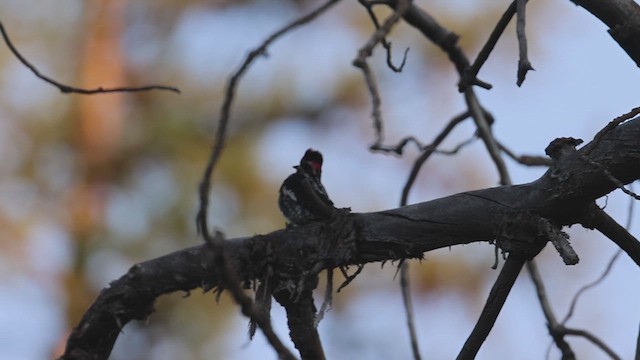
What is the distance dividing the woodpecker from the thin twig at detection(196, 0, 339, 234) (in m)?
0.67

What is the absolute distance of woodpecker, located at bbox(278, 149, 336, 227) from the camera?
6.10 ft

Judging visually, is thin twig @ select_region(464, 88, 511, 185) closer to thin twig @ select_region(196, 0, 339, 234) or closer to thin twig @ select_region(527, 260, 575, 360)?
thin twig @ select_region(527, 260, 575, 360)

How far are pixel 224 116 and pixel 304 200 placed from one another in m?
0.85

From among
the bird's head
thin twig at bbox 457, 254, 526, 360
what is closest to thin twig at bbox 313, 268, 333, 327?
thin twig at bbox 457, 254, 526, 360

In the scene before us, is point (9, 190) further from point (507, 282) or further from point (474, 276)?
point (507, 282)

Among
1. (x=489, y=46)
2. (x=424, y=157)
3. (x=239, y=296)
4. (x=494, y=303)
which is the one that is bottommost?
(x=239, y=296)

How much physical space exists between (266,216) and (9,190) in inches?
62.4

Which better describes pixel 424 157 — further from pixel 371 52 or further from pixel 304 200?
pixel 371 52

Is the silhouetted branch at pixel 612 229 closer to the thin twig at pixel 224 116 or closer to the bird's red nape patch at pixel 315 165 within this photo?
the thin twig at pixel 224 116

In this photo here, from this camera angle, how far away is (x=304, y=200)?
6.49ft

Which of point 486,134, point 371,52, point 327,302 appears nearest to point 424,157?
point 486,134

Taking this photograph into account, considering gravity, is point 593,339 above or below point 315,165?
below

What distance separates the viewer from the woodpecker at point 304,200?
1.86 metres

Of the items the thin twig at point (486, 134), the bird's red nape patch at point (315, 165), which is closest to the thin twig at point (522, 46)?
the thin twig at point (486, 134)
